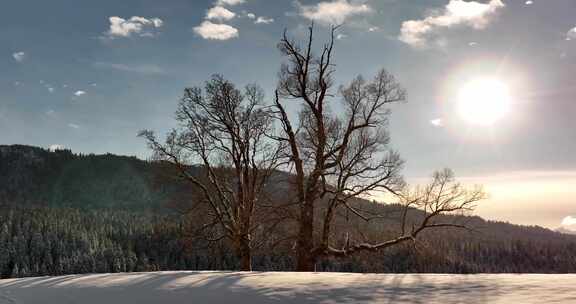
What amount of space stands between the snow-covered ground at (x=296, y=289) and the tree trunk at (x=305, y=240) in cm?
602

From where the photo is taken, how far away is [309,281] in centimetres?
1048

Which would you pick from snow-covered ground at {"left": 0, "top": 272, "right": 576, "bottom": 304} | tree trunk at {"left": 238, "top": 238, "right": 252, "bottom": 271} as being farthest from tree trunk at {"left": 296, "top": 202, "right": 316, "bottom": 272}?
snow-covered ground at {"left": 0, "top": 272, "right": 576, "bottom": 304}

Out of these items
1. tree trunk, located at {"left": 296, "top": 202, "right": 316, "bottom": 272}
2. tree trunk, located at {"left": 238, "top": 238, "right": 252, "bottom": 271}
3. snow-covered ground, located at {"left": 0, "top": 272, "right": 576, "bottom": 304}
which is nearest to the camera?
snow-covered ground, located at {"left": 0, "top": 272, "right": 576, "bottom": 304}

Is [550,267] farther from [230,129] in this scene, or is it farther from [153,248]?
[230,129]

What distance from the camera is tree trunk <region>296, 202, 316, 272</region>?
1775 centimetres

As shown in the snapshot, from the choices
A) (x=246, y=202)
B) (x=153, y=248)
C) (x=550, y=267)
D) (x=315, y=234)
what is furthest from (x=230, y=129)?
(x=550, y=267)

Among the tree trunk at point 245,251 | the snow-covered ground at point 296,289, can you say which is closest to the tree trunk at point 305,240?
the tree trunk at point 245,251

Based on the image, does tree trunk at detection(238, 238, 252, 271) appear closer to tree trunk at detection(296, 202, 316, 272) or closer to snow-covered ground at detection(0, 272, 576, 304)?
tree trunk at detection(296, 202, 316, 272)

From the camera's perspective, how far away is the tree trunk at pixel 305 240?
17.8 meters

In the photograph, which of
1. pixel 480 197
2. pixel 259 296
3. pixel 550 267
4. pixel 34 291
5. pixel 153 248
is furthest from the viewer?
pixel 550 267

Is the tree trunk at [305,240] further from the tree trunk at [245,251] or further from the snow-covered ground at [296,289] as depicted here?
the snow-covered ground at [296,289]

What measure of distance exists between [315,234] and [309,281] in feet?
26.7

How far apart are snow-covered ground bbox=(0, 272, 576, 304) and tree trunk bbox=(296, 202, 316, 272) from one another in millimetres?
6016

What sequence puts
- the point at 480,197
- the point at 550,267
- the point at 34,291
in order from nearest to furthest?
the point at 34,291 < the point at 480,197 < the point at 550,267
